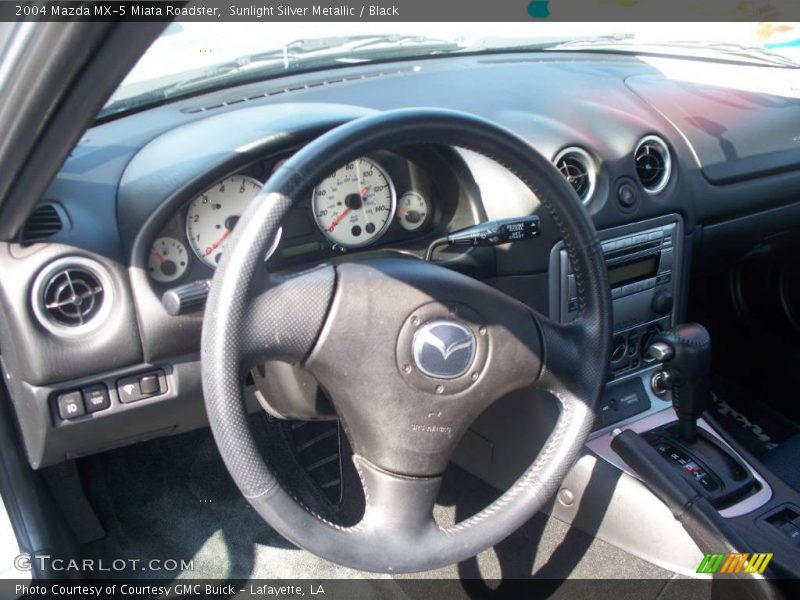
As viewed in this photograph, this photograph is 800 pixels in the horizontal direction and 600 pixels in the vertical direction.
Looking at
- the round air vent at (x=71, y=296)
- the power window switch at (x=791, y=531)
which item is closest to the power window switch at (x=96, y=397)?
the round air vent at (x=71, y=296)

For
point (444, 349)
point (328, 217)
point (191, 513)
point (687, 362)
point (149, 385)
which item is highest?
point (328, 217)

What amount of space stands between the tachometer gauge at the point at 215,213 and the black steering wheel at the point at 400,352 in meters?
0.43

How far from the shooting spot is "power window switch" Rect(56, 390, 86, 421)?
1.60 meters

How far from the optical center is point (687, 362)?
193 cm

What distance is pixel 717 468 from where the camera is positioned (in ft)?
6.55

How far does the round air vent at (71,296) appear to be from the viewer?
1.50 meters

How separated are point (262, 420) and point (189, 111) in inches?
40.4

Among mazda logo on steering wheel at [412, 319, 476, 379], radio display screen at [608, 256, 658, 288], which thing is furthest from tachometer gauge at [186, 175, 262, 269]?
radio display screen at [608, 256, 658, 288]

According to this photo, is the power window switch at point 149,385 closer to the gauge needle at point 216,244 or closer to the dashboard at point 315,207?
the dashboard at point 315,207

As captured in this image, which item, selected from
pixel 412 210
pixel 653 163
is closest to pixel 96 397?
pixel 412 210

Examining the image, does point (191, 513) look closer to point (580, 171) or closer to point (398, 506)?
point (398, 506)

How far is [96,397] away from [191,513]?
885 mm

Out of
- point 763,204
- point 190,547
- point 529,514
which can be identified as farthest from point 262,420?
point 763,204

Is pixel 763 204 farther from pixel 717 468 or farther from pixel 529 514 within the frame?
pixel 529 514
